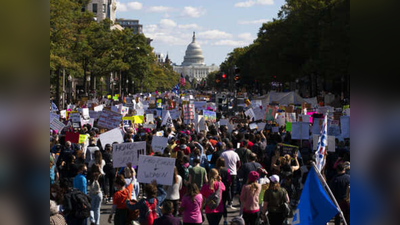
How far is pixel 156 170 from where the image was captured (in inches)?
412

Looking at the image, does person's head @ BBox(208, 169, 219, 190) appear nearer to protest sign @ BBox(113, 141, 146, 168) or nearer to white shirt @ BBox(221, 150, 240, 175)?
protest sign @ BBox(113, 141, 146, 168)

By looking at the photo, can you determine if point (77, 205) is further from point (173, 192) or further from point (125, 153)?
point (125, 153)

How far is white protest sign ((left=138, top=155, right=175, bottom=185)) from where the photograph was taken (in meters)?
10.4

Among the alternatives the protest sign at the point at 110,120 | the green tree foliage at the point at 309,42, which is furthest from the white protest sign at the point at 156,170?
the green tree foliage at the point at 309,42

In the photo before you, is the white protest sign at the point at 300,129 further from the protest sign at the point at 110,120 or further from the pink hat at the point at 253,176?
the pink hat at the point at 253,176

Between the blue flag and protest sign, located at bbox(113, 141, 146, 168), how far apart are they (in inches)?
267

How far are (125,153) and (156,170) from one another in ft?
5.54

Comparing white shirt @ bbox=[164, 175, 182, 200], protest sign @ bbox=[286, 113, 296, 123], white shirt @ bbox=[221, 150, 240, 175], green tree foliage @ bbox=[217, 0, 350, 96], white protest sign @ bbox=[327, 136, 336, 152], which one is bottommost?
white shirt @ bbox=[164, 175, 182, 200]

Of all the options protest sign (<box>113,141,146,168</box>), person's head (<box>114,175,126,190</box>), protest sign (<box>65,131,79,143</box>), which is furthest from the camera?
protest sign (<box>65,131,79,143</box>)

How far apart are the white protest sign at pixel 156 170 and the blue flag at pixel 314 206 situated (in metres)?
4.94

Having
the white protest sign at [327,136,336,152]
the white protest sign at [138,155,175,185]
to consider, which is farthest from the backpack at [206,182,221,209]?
the white protest sign at [327,136,336,152]
